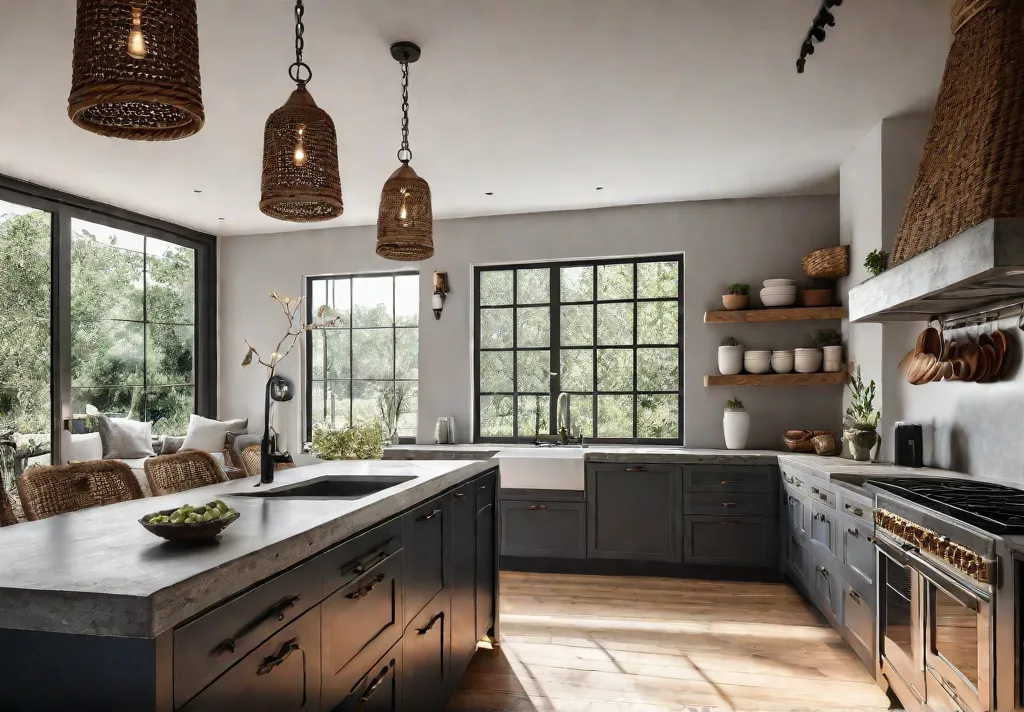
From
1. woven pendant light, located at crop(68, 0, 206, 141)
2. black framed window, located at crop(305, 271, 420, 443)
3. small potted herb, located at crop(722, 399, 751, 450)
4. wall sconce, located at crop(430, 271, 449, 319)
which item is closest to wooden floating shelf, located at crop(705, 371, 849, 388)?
small potted herb, located at crop(722, 399, 751, 450)

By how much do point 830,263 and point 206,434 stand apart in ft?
16.5

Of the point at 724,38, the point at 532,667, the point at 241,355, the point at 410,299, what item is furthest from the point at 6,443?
the point at 724,38

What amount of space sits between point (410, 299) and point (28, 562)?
4.90 m

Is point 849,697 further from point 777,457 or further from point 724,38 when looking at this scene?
point 724,38

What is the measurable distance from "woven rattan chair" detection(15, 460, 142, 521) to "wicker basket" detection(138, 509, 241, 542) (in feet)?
3.18

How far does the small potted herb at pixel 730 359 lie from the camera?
519 cm

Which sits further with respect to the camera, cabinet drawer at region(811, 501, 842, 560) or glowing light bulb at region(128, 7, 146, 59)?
cabinet drawer at region(811, 501, 842, 560)

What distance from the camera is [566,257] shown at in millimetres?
5715

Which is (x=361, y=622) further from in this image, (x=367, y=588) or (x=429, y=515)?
(x=429, y=515)

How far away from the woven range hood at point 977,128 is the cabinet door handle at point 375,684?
2.39m

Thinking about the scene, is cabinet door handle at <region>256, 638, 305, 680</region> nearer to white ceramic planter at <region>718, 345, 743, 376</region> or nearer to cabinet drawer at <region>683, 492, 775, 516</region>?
cabinet drawer at <region>683, 492, 775, 516</region>

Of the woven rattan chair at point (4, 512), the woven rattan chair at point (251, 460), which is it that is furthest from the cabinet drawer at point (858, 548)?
the woven rattan chair at point (251, 460)

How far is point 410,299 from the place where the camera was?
20.3 ft

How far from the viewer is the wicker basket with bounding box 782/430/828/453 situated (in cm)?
482
